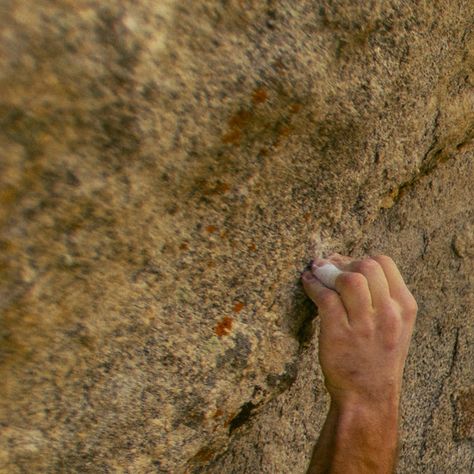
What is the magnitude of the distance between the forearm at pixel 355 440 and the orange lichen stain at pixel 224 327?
187 mm

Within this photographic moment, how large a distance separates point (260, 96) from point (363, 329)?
324 millimetres

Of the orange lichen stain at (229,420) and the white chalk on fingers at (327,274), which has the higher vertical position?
the white chalk on fingers at (327,274)

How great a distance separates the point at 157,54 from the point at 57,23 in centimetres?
9

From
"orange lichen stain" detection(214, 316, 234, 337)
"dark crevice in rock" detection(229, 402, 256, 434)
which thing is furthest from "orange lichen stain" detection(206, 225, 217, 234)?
"dark crevice in rock" detection(229, 402, 256, 434)

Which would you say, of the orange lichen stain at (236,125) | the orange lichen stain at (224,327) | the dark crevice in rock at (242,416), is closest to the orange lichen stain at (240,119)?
the orange lichen stain at (236,125)

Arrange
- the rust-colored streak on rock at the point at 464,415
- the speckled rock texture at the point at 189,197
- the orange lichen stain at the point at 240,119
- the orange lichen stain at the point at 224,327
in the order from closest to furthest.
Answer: the speckled rock texture at the point at 189,197 < the orange lichen stain at the point at 240,119 < the orange lichen stain at the point at 224,327 < the rust-colored streak on rock at the point at 464,415

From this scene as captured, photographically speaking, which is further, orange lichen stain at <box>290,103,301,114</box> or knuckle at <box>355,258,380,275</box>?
knuckle at <box>355,258,380,275</box>

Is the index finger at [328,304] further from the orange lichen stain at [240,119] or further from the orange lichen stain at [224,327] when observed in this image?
the orange lichen stain at [240,119]

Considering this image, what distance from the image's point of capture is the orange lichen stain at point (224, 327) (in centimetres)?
72

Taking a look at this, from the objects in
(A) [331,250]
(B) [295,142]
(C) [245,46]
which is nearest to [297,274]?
(A) [331,250]

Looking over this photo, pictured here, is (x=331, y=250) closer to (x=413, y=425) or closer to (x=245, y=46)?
(x=245, y=46)

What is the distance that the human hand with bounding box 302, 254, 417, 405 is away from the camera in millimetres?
755

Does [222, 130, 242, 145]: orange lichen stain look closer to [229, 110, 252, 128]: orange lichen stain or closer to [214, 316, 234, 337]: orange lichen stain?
[229, 110, 252, 128]: orange lichen stain

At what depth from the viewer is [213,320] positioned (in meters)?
0.72
